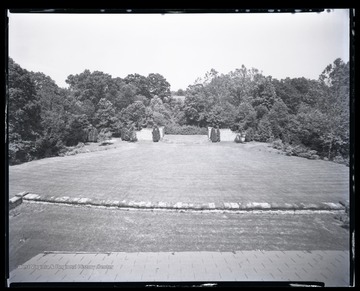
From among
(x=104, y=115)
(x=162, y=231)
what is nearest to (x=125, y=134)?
(x=104, y=115)

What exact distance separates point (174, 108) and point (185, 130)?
0.45 meters

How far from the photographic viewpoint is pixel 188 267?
3.53m

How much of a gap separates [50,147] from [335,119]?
4.82 meters

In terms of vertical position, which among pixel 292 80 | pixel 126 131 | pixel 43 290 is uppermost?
pixel 292 80

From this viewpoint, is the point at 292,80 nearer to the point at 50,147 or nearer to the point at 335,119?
the point at 335,119

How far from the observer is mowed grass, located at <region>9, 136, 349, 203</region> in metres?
4.17

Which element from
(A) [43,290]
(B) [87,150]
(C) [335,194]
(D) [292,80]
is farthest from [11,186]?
(C) [335,194]

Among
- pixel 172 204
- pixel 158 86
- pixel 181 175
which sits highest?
pixel 158 86

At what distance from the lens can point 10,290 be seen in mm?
3354

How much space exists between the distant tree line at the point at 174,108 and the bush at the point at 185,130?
0.8 inches

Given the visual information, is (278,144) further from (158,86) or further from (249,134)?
(158,86)

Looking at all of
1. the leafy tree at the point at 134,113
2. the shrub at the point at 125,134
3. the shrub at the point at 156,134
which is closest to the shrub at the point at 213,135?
the shrub at the point at 156,134

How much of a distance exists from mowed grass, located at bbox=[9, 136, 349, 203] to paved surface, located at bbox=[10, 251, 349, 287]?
89 cm

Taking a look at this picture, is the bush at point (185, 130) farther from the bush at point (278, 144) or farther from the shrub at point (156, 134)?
the bush at point (278, 144)
